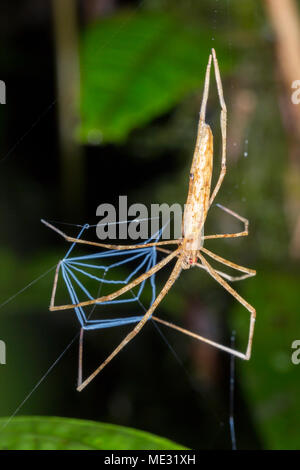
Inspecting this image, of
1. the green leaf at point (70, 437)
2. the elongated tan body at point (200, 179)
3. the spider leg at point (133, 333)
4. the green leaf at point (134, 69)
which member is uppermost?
the green leaf at point (134, 69)

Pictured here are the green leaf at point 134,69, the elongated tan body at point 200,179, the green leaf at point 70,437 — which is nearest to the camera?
the green leaf at point 70,437

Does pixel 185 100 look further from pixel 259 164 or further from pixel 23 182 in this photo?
pixel 23 182

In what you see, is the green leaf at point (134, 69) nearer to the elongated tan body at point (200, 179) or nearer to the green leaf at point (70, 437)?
the elongated tan body at point (200, 179)

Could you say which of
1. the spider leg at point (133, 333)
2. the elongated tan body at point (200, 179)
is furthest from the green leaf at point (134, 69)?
the spider leg at point (133, 333)

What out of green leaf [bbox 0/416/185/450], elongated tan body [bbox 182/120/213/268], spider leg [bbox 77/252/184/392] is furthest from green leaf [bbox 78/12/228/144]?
green leaf [bbox 0/416/185/450]

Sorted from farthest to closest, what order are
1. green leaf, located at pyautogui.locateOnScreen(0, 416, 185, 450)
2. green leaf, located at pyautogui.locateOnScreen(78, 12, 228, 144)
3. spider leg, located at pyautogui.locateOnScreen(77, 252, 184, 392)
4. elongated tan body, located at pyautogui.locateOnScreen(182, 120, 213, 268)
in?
green leaf, located at pyautogui.locateOnScreen(78, 12, 228, 144)
spider leg, located at pyautogui.locateOnScreen(77, 252, 184, 392)
elongated tan body, located at pyautogui.locateOnScreen(182, 120, 213, 268)
green leaf, located at pyautogui.locateOnScreen(0, 416, 185, 450)

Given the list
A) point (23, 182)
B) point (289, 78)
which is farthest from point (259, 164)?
point (23, 182)

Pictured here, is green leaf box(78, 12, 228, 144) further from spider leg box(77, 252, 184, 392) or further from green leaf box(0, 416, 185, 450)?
green leaf box(0, 416, 185, 450)
